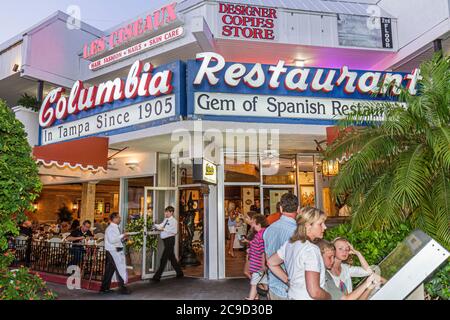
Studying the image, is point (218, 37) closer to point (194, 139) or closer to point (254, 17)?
point (254, 17)

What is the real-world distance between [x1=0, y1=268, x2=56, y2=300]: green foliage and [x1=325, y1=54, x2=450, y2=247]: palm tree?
428 centimetres

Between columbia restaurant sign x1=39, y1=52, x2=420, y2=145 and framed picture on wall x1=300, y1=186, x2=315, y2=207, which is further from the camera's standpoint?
framed picture on wall x1=300, y1=186, x2=315, y2=207

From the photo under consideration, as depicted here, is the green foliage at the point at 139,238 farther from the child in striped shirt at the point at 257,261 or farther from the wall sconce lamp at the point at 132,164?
the child in striped shirt at the point at 257,261

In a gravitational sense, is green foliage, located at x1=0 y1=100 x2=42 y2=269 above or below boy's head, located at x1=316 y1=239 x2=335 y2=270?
above

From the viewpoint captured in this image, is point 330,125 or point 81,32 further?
point 81,32

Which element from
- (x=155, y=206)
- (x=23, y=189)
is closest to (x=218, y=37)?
(x=155, y=206)

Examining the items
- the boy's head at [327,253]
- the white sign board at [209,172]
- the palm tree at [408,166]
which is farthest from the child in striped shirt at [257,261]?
the white sign board at [209,172]

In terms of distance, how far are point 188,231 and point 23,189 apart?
706 cm

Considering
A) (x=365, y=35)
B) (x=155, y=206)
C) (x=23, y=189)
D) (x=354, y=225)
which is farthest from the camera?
(x=365, y=35)

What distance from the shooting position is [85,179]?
12430 millimetres

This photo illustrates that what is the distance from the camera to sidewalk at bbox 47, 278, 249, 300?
7.18 metres

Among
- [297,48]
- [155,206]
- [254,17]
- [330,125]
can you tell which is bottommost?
[155,206]

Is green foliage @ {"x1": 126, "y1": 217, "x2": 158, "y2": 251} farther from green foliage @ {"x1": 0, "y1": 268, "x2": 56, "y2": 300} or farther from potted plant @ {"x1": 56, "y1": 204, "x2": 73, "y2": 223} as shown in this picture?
potted plant @ {"x1": 56, "y1": 204, "x2": 73, "y2": 223}

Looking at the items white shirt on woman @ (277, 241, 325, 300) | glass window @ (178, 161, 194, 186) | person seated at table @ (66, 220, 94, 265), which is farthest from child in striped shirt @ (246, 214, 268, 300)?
person seated at table @ (66, 220, 94, 265)
